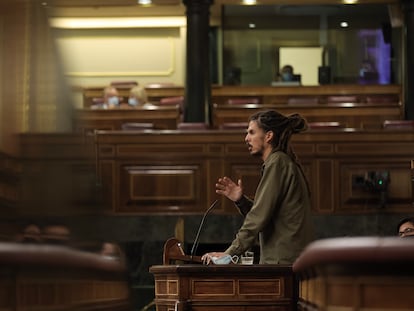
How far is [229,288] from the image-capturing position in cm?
466

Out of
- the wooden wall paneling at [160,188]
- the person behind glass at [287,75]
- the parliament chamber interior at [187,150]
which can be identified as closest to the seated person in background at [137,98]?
the parliament chamber interior at [187,150]

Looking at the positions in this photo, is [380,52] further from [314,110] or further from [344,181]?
[344,181]

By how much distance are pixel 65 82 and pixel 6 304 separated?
0.76 feet

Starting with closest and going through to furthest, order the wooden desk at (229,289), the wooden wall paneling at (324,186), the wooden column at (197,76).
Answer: the wooden desk at (229,289)
the wooden wall paneling at (324,186)
the wooden column at (197,76)

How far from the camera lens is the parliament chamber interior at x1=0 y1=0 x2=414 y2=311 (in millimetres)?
712

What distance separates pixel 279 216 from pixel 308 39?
15905mm

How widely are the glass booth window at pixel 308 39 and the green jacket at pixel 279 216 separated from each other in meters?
14.5

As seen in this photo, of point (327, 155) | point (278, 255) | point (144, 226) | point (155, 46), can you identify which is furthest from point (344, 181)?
point (155, 46)

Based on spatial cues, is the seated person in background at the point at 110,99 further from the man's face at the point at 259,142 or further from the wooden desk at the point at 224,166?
the man's face at the point at 259,142

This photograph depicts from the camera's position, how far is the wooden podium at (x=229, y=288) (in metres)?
4.54

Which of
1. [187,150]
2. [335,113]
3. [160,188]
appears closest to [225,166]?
[187,150]

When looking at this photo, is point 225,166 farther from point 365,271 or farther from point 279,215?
point 365,271

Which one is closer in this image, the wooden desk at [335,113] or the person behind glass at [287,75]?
the wooden desk at [335,113]

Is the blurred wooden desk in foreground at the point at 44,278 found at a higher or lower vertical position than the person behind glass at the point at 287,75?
lower
